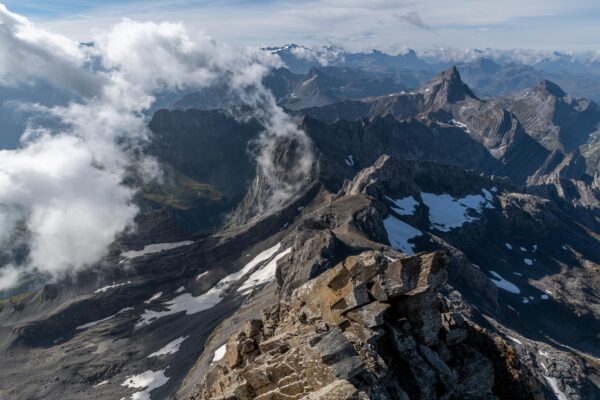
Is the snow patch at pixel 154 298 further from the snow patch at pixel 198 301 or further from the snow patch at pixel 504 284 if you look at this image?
the snow patch at pixel 504 284

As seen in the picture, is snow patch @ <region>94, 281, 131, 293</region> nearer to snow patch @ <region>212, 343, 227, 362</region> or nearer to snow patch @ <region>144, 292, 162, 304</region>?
snow patch @ <region>144, 292, 162, 304</region>

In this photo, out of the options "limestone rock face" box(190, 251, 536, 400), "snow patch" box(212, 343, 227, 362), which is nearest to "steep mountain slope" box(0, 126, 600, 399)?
"snow patch" box(212, 343, 227, 362)

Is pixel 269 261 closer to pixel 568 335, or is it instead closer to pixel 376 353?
pixel 568 335

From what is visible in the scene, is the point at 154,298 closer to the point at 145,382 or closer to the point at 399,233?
the point at 145,382

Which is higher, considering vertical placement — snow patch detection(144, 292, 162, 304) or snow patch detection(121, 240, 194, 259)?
snow patch detection(121, 240, 194, 259)

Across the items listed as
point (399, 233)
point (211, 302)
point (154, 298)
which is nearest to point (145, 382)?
point (211, 302)
